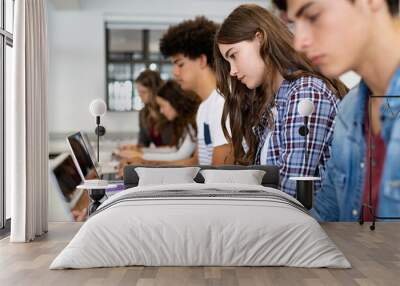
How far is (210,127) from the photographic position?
6664mm

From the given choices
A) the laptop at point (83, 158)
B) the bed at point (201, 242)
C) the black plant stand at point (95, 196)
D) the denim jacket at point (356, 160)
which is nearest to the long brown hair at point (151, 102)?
the laptop at point (83, 158)

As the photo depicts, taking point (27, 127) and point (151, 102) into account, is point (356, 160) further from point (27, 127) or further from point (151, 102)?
point (27, 127)

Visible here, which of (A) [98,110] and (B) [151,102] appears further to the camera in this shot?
(B) [151,102]

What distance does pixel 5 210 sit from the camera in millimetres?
6145

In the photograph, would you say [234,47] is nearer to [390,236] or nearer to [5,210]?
[390,236]

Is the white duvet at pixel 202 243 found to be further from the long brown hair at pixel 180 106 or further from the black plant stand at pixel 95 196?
the long brown hair at pixel 180 106

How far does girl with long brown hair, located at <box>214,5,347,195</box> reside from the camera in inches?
247

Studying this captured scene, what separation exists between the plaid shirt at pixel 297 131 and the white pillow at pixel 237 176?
369mm

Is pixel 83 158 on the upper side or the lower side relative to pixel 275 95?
lower

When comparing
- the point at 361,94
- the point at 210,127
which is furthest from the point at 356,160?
the point at 210,127

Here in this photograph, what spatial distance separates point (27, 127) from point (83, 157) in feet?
2.16

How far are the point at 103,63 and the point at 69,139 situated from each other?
5.65 feet

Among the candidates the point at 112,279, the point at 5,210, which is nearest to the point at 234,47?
the point at 5,210

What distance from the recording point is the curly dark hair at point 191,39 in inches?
261
